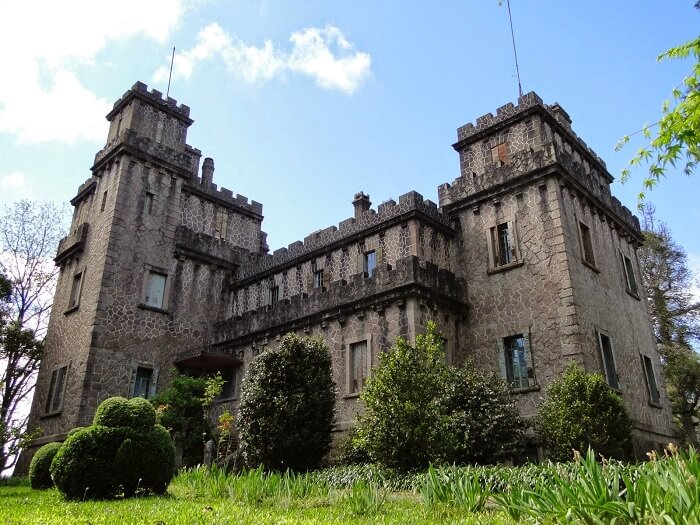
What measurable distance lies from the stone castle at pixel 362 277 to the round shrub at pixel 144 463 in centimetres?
747

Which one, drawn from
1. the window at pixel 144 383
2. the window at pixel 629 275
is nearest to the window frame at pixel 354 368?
the window at pixel 144 383

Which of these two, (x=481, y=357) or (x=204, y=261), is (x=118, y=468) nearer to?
(x=481, y=357)

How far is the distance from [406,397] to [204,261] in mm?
15896

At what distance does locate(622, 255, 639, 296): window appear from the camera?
2152 centimetres

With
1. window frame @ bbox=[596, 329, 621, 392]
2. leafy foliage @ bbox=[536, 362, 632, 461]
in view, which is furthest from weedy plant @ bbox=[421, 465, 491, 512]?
window frame @ bbox=[596, 329, 621, 392]

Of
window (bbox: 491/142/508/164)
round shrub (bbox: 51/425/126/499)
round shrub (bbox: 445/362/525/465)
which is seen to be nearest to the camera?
round shrub (bbox: 51/425/126/499)

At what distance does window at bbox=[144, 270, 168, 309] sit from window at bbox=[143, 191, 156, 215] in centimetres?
261

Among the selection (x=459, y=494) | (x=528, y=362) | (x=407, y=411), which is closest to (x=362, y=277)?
(x=528, y=362)

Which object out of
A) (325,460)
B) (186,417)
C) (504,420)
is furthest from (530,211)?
(186,417)

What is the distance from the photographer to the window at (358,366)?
60.7ft

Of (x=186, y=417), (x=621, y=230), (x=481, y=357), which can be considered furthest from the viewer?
(x=621, y=230)

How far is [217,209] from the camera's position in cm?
2761

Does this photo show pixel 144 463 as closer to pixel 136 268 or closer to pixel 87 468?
pixel 87 468

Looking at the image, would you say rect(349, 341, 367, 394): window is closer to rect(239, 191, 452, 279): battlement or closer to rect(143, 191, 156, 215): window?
rect(239, 191, 452, 279): battlement
